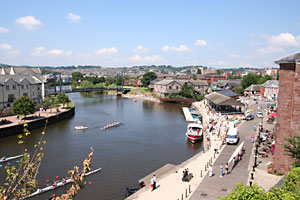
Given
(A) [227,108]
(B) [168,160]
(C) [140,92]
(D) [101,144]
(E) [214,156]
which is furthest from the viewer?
(C) [140,92]

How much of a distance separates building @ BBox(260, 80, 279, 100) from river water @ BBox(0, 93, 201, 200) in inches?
1512

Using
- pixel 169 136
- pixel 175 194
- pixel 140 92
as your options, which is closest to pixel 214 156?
pixel 175 194

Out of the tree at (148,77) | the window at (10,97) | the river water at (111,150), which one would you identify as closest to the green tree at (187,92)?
the river water at (111,150)

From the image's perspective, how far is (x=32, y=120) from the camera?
4056cm

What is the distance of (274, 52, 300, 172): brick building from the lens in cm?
1877

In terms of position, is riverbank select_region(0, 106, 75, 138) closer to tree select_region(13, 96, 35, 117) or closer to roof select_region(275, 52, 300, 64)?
tree select_region(13, 96, 35, 117)

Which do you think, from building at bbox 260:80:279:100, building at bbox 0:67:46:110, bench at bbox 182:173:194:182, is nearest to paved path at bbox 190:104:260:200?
bench at bbox 182:173:194:182

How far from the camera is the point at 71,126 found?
43.4m

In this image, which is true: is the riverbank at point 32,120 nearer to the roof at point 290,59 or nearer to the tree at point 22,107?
the tree at point 22,107

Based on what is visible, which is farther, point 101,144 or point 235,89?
point 235,89

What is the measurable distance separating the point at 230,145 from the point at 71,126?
27.1 m

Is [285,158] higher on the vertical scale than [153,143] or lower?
higher

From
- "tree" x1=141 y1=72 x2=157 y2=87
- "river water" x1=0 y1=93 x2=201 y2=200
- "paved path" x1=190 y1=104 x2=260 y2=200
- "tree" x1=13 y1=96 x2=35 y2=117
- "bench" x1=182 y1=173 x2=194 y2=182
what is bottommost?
"river water" x1=0 y1=93 x2=201 y2=200

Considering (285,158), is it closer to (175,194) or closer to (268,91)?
(175,194)
